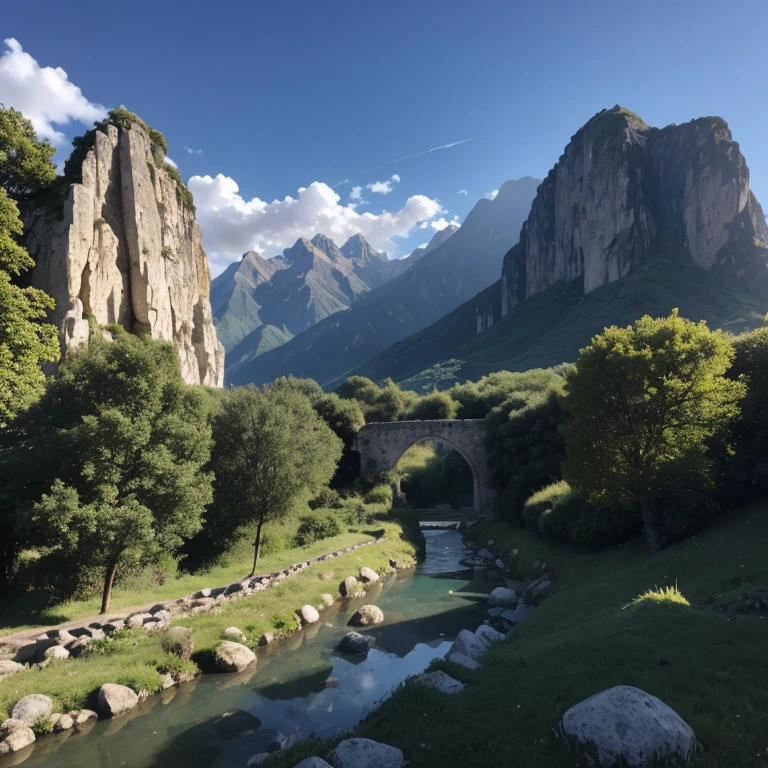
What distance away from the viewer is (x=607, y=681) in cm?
845

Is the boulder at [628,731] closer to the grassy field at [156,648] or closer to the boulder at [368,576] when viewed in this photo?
the grassy field at [156,648]

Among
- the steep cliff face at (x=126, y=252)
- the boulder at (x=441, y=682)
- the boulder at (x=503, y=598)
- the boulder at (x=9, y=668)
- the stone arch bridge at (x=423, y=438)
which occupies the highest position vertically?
the steep cliff face at (x=126, y=252)

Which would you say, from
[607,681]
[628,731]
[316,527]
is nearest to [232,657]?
[607,681]

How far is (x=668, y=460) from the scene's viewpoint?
754 inches

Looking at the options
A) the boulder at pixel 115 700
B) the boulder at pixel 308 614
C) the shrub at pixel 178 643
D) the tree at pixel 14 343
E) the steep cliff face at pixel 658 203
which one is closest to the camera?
the boulder at pixel 115 700

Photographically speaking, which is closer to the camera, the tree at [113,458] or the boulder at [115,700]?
the boulder at [115,700]

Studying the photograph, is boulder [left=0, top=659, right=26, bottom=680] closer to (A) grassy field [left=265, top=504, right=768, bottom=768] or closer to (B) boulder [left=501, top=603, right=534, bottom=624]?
(A) grassy field [left=265, top=504, right=768, bottom=768]

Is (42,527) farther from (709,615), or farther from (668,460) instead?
(668,460)

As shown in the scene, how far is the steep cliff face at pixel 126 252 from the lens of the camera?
33156mm

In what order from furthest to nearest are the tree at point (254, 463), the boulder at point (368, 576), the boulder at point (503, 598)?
1. the boulder at point (368, 576)
2. the tree at point (254, 463)
3. the boulder at point (503, 598)

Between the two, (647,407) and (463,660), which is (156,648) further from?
(647,407)

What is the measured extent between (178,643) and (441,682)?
30.5 ft

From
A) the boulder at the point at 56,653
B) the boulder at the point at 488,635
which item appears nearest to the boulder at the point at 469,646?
the boulder at the point at 488,635

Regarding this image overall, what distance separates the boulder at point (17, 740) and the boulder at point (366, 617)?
436 inches
